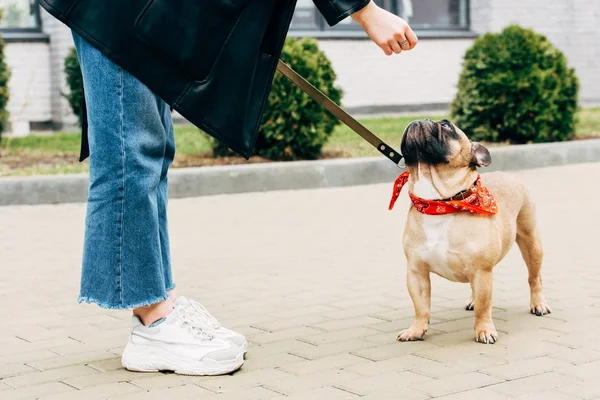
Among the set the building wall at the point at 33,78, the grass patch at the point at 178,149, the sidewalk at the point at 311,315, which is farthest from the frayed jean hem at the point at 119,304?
the building wall at the point at 33,78

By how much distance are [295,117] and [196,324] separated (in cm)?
618

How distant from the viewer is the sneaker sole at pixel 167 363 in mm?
3184

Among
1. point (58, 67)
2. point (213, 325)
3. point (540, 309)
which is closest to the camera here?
point (213, 325)

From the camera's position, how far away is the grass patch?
927 cm

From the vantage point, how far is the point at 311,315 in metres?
4.17

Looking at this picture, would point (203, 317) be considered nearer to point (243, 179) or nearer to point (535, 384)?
point (535, 384)

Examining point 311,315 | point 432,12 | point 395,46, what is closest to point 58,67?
point 432,12

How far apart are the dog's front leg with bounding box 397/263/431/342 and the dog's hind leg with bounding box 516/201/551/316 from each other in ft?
2.04

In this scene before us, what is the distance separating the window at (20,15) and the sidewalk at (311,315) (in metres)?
8.22

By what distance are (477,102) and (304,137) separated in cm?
250

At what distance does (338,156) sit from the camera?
32.8 ft

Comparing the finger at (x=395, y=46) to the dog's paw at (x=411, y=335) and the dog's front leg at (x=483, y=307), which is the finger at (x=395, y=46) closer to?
the dog's front leg at (x=483, y=307)

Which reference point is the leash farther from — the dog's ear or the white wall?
the white wall

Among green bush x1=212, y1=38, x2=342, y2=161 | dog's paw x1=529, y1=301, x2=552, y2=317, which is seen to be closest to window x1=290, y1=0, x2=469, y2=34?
green bush x1=212, y1=38, x2=342, y2=161
